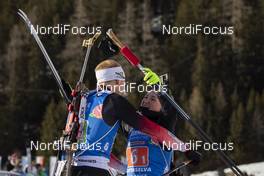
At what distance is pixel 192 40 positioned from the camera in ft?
81.1

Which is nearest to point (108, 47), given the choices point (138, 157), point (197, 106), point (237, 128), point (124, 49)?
point (124, 49)

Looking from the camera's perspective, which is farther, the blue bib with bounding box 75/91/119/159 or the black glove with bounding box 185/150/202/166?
the black glove with bounding box 185/150/202/166

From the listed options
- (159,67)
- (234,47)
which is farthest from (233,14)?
(159,67)

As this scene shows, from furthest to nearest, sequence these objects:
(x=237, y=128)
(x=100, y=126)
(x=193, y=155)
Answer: (x=237, y=128), (x=193, y=155), (x=100, y=126)

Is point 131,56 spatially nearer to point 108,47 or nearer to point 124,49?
point 124,49

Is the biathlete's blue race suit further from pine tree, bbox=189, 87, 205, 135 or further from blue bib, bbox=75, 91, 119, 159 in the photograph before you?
pine tree, bbox=189, 87, 205, 135

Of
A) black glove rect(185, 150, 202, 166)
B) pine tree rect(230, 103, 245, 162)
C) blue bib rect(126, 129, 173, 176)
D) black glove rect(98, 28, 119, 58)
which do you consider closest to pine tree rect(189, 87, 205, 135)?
pine tree rect(230, 103, 245, 162)

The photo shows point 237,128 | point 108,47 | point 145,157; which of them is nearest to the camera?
point 145,157

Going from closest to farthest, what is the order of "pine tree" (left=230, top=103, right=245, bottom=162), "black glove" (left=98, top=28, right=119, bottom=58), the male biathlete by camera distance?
the male biathlete < "black glove" (left=98, top=28, right=119, bottom=58) < "pine tree" (left=230, top=103, right=245, bottom=162)

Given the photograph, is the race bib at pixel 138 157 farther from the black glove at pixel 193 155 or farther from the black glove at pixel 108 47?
the black glove at pixel 108 47

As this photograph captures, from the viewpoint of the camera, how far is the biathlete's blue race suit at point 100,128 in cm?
516

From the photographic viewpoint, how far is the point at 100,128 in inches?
205

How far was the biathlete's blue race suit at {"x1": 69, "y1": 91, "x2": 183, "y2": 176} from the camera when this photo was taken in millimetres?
5164

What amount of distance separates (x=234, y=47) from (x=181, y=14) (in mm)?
2185
